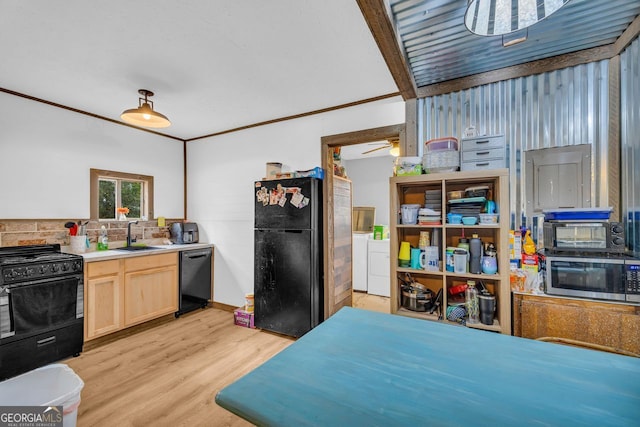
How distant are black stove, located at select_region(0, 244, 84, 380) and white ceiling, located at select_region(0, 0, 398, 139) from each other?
1.64m

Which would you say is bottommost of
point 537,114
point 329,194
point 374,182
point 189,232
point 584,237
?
point 189,232

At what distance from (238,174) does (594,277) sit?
367 cm

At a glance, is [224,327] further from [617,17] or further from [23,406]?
[617,17]

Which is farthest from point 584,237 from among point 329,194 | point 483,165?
point 329,194

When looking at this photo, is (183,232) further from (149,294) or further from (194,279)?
(149,294)

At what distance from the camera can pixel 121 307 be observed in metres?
2.93

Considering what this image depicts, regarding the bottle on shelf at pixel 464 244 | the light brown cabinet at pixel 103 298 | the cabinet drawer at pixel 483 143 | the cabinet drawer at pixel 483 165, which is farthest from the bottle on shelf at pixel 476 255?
the light brown cabinet at pixel 103 298

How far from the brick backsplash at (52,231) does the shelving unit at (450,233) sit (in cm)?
333

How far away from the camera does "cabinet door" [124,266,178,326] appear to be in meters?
3.02

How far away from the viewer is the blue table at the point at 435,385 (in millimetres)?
729

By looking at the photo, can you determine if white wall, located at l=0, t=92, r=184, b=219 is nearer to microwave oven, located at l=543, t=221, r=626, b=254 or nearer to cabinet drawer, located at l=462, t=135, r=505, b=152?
cabinet drawer, located at l=462, t=135, r=505, b=152

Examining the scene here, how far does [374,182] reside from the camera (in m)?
5.64

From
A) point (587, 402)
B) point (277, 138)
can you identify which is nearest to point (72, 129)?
point (277, 138)

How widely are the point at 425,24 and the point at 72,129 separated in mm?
3746
